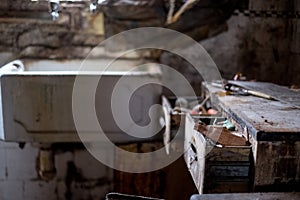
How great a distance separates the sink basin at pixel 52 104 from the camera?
7.54 feet

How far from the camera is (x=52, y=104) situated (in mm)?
2346

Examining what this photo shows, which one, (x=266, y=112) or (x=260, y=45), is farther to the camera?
(x=260, y=45)

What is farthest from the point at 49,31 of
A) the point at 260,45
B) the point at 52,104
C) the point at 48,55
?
the point at 260,45

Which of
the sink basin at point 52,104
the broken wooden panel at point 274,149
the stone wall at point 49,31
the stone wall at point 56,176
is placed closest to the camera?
the broken wooden panel at point 274,149

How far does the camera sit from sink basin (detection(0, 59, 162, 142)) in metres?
2.30

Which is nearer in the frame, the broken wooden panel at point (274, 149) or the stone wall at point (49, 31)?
the broken wooden panel at point (274, 149)

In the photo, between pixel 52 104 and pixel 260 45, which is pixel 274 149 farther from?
pixel 260 45

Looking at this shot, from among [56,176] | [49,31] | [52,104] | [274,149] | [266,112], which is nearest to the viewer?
[274,149]

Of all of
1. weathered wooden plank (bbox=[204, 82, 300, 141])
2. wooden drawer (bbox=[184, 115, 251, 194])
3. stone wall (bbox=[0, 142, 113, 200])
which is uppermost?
weathered wooden plank (bbox=[204, 82, 300, 141])

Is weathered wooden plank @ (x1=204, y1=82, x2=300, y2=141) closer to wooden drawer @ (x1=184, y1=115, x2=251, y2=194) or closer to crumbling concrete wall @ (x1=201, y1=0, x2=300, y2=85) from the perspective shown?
wooden drawer @ (x1=184, y1=115, x2=251, y2=194)

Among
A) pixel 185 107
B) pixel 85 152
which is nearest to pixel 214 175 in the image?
pixel 185 107

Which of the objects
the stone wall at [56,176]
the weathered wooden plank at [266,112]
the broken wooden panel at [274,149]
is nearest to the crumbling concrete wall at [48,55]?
the stone wall at [56,176]

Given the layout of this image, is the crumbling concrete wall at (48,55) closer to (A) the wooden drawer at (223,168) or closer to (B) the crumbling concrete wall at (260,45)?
(B) the crumbling concrete wall at (260,45)

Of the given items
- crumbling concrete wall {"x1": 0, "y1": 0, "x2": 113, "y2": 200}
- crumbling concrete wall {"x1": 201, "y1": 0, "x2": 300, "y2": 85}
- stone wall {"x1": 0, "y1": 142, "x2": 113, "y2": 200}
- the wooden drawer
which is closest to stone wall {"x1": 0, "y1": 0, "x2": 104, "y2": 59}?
crumbling concrete wall {"x1": 0, "y1": 0, "x2": 113, "y2": 200}
